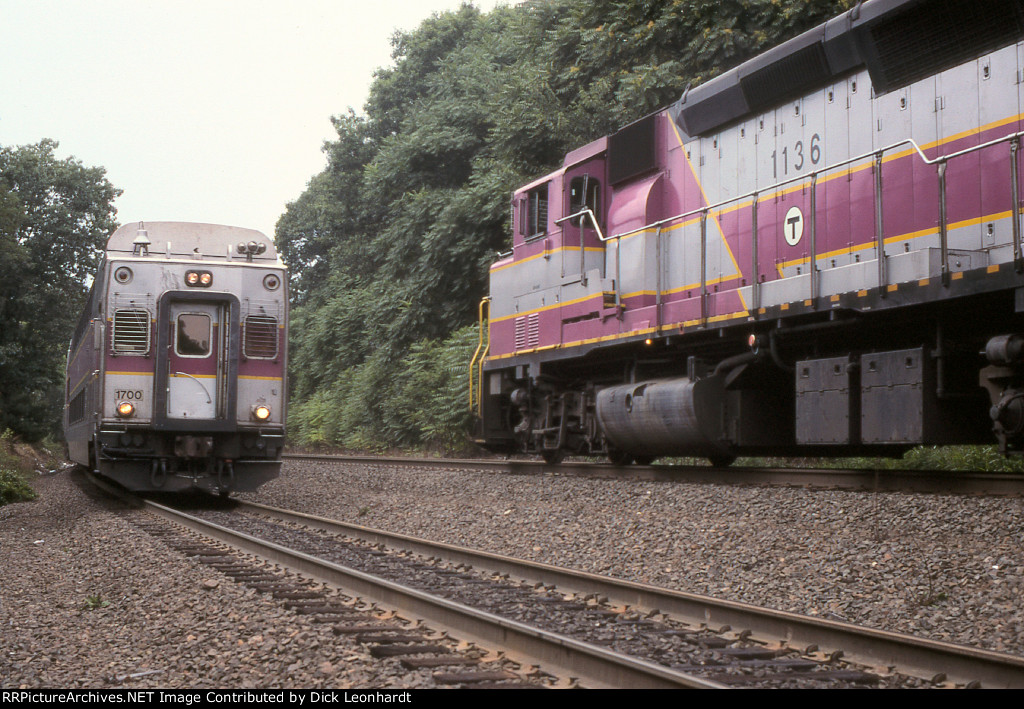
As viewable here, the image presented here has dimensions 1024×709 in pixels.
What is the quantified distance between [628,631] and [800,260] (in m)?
5.30

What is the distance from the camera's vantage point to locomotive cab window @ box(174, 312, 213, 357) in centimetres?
1161

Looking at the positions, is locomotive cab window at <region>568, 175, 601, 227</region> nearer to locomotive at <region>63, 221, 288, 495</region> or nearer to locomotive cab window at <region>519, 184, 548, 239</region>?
locomotive cab window at <region>519, 184, 548, 239</region>

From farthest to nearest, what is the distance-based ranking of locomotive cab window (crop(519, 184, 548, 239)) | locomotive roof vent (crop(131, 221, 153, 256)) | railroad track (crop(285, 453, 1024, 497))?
locomotive cab window (crop(519, 184, 548, 239)) < locomotive roof vent (crop(131, 221, 153, 256)) < railroad track (crop(285, 453, 1024, 497))

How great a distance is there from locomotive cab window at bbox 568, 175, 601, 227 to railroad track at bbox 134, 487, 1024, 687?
596 centimetres

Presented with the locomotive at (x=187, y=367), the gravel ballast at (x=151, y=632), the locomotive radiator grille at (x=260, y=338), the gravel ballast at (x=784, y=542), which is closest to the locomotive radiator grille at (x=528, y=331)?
the gravel ballast at (x=784, y=542)

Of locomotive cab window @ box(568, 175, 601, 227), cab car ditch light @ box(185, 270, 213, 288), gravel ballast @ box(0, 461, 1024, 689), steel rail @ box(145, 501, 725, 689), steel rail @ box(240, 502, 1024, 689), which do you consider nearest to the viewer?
steel rail @ box(145, 501, 725, 689)

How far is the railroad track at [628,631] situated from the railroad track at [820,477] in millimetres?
3538

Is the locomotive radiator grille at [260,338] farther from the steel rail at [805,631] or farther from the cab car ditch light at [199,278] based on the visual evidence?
the steel rail at [805,631]

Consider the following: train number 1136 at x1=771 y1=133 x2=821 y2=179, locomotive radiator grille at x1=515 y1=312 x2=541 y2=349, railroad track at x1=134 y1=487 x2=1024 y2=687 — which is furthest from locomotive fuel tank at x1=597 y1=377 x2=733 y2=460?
railroad track at x1=134 y1=487 x2=1024 y2=687

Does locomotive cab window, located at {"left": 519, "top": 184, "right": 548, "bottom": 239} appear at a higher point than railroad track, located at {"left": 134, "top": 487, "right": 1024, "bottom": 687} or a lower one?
higher

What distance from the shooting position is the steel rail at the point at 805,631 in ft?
13.0
